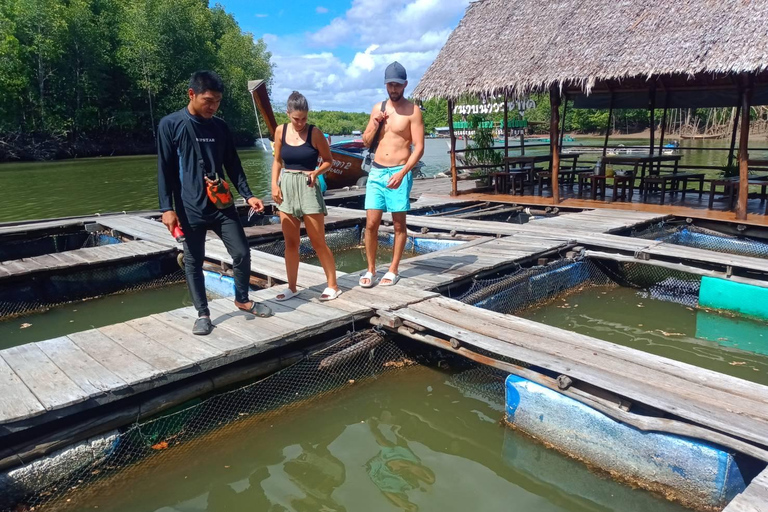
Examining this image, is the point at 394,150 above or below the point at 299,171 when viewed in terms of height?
above

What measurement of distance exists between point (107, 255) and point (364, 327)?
429 centimetres

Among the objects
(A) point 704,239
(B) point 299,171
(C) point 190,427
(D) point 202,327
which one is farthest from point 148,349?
(A) point 704,239

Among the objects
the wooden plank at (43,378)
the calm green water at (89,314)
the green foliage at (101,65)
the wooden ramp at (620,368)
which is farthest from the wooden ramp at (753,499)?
the green foliage at (101,65)

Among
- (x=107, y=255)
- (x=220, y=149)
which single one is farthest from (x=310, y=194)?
(x=107, y=255)

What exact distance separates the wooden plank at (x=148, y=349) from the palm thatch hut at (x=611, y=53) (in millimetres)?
7425

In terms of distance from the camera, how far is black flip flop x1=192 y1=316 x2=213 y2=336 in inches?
152

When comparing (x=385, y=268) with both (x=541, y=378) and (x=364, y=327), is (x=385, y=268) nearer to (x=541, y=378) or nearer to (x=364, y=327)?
(x=364, y=327)

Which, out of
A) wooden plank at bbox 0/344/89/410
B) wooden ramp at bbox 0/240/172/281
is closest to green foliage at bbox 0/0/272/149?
wooden ramp at bbox 0/240/172/281

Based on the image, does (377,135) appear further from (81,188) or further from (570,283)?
(81,188)

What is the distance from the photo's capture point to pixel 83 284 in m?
6.82

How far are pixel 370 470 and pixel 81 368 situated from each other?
6.19 ft

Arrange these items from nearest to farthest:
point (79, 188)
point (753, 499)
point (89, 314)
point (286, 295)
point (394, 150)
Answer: point (753, 499), point (394, 150), point (286, 295), point (89, 314), point (79, 188)

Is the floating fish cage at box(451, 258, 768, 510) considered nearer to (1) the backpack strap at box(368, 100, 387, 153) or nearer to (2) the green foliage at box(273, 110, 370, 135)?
(1) the backpack strap at box(368, 100, 387, 153)

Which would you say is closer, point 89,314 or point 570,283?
point 89,314
